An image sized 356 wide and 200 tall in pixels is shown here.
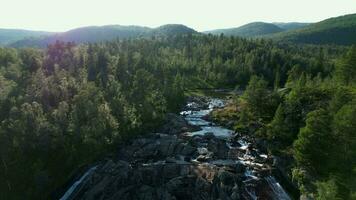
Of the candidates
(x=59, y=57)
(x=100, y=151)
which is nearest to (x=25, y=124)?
(x=100, y=151)

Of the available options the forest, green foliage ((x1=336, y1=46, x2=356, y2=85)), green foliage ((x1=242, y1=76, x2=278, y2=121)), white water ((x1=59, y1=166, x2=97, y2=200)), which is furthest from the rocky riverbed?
green foliage ((x1=336, y1=46, x2=356, y2=85))

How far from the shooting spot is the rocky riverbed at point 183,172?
75688 millimetres

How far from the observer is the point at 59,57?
190 m

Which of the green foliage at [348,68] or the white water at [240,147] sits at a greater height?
the green foliage at [348,68]

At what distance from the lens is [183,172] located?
83188 mm

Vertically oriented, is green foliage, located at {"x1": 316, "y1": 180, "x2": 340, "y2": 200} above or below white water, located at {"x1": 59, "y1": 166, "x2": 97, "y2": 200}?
above

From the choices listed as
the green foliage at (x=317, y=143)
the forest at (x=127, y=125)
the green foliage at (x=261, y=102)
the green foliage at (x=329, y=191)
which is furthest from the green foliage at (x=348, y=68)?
the green foliage at (x=329, y=191)

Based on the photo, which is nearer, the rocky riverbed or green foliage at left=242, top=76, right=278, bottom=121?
the rocky riverbed

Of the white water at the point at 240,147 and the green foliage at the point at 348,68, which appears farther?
the green foliage at the point at 348,68

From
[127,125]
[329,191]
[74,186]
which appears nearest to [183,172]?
[74,186]

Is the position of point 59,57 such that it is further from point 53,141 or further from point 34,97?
point 53,141

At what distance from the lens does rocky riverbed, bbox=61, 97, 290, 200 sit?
7569 centimetres

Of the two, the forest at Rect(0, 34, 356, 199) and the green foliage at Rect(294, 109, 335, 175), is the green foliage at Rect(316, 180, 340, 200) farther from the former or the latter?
the green foliage at Rect(294, 109, 335, 175)

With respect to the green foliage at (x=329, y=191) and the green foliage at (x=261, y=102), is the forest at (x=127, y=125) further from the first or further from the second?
the green foliage at (x=261, y=102)
